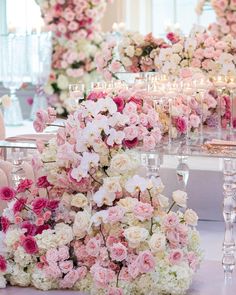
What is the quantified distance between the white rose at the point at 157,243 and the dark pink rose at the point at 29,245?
0.42 metres

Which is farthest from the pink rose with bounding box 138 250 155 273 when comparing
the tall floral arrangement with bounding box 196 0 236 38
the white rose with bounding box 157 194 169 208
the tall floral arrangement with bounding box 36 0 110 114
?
the tall floral arrangement with bounding box 36 0 110 114

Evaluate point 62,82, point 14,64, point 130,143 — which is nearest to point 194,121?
point 130,143

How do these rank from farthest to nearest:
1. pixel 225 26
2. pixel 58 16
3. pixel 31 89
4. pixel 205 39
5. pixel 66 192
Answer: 1. pixel 31 89
2. pixel 58 16
3. pixel 225 26
4. pixel 205 39
5. pixel 66 192

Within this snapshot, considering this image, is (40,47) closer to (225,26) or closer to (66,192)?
(225,26)

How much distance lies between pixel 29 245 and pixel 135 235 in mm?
398

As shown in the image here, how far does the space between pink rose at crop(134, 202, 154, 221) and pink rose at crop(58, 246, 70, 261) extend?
0.90 ft

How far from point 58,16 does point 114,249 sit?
770cm

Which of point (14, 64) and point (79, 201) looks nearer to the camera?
point (79, 201)

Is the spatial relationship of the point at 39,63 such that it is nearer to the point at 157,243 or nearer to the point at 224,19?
the point at 224,19

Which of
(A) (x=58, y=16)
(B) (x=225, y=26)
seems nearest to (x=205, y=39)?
(B) (x=225, y=26)

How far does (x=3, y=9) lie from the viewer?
37.8 feet

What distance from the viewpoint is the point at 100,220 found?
290cm

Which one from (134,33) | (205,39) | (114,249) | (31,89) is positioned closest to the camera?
(114,249)

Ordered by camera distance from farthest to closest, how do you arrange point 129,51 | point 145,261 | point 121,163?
point 129,51 → point 121,163 → point 145,261
